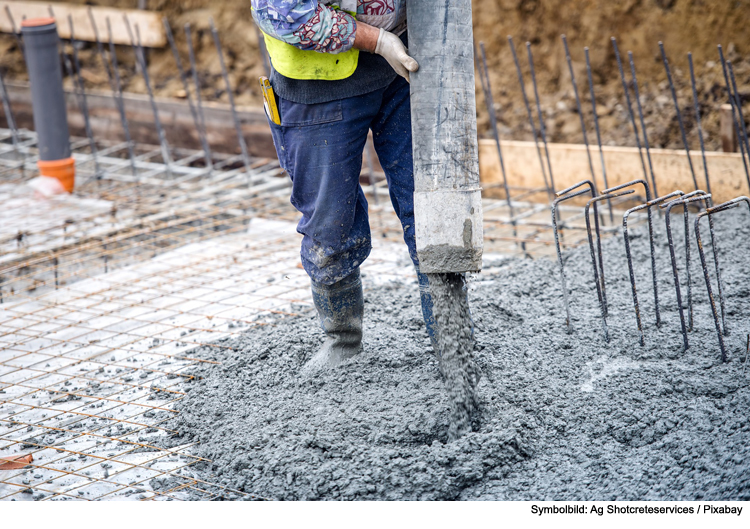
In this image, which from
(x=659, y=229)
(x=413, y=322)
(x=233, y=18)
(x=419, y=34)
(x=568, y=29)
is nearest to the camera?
(x=419, y=34)

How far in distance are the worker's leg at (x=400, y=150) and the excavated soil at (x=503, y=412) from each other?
39 centimetres

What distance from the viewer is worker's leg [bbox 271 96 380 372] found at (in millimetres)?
2576

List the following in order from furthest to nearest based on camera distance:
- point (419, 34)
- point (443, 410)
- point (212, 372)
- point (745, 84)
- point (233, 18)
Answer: point (233, 18)
point (745, 84)
point (212, 372)
point (443, 410)
point (419, 34)

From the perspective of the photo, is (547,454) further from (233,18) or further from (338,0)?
(233,18)

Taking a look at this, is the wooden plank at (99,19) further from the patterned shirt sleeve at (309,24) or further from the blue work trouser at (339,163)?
the patterned shirt sleeve at (309,24)

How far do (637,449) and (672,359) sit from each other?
591mm

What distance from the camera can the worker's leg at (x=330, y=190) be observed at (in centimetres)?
258

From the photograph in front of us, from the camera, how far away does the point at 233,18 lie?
8531mm

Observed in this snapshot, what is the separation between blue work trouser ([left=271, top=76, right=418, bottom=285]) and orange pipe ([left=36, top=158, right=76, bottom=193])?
3.70m

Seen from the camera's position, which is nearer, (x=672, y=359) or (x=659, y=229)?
(x=672, y=359)

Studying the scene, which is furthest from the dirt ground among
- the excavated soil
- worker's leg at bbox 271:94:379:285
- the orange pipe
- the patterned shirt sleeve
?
the patterned shirt sleeve

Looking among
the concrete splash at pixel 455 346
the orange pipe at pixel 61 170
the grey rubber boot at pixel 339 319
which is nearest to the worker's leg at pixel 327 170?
the grey rubber boot at pixel 339 319

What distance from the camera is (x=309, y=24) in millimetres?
2252

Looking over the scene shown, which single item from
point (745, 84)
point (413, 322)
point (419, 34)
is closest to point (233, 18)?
point (745, 84)
